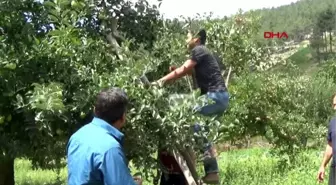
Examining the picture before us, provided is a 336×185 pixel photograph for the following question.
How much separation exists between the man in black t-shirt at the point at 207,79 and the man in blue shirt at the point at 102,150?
6.14 ft

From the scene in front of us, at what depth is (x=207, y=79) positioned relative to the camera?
5.38 m

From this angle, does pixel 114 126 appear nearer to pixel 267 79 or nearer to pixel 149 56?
pixel 149 56

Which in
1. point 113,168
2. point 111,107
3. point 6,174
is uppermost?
point 111,107

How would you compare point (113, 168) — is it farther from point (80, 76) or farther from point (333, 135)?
point (333, 135)

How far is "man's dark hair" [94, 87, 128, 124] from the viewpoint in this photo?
126 inches

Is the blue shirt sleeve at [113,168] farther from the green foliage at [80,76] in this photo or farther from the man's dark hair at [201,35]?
the man's dark hair at [201,35]

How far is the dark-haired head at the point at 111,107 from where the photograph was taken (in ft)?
10.5

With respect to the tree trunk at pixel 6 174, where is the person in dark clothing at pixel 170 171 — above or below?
above

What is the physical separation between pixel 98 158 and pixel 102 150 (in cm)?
5

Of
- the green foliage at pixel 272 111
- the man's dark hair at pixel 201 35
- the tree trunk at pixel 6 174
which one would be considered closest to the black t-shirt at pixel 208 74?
the man's dark hair at pixel 201 35

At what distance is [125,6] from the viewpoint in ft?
18.3

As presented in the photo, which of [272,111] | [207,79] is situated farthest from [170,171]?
[272,111]

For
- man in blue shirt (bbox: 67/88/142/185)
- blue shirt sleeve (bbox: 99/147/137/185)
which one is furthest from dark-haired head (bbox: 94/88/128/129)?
blue shirt sleeve (bbox: 99/147/137/185)

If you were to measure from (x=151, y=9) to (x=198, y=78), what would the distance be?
818 mm
